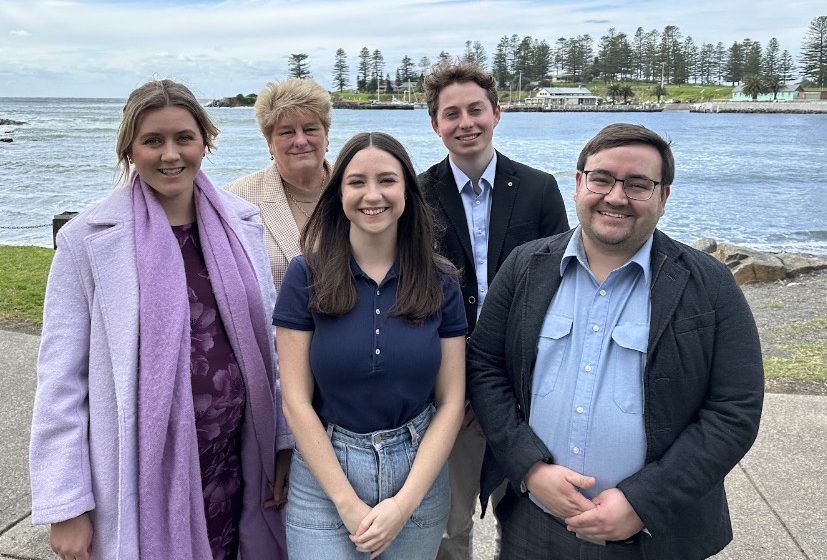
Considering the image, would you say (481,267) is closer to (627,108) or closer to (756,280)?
(756,280)

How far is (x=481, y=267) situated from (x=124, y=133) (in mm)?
1484

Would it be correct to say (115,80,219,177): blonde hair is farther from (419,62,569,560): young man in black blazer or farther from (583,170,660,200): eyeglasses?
(583,170,660,200): eyeglasses

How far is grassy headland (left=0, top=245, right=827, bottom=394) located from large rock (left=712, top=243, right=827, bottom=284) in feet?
0.89

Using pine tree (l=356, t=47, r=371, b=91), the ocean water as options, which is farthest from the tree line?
the ocean water

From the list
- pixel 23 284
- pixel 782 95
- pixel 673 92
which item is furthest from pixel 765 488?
pixel 673 92

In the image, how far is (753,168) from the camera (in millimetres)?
40750

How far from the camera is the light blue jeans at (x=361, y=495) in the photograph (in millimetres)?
2309

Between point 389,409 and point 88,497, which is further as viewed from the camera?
point 389,409

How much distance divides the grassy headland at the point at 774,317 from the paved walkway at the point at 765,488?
74 centimetres

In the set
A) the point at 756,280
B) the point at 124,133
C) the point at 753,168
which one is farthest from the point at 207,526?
the point at 753,168

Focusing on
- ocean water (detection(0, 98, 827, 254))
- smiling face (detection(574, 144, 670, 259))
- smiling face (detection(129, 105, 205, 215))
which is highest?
smiling face (detection(129, 105, 205, 215))

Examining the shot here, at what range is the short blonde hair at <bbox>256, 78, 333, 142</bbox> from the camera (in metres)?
3.22

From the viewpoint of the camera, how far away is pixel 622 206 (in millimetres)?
2227

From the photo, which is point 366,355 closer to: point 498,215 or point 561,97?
point 498,215
